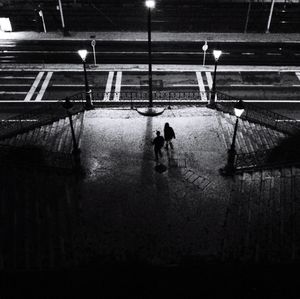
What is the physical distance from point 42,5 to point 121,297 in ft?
111

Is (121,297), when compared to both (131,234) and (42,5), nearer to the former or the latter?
(131,234)

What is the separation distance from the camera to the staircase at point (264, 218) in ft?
46.2

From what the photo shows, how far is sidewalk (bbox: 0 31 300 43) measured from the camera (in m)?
34.6

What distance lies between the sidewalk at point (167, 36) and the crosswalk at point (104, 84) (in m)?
6.14

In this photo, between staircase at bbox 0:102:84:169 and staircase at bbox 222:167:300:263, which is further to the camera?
staircase at bbox 0:102:84:169

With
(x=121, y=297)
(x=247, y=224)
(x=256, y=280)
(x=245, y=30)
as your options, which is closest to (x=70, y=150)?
(x=121, y=297)

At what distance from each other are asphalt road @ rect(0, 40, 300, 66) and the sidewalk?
71 cm

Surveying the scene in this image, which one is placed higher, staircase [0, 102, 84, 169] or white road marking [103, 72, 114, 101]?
staircase [0, 102, 84, 169]

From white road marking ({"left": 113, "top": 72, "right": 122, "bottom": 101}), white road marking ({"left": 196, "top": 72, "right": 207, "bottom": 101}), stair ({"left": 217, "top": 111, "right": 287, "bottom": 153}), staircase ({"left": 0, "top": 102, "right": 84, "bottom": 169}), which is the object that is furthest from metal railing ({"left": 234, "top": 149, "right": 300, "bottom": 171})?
white road marking ({"left": 113, "top": 72, "right": 122, "bottom": 101})

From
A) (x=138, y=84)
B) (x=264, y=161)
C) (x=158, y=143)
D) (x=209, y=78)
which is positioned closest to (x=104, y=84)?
(x=138, y=84)

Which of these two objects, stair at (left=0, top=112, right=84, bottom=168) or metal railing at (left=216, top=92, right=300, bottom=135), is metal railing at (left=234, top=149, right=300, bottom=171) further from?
stair at (left=0, top=112, right=84, bottom=168)

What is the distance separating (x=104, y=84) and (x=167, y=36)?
10.2 m

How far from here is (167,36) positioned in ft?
115

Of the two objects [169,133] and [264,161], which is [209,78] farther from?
[264,161]
